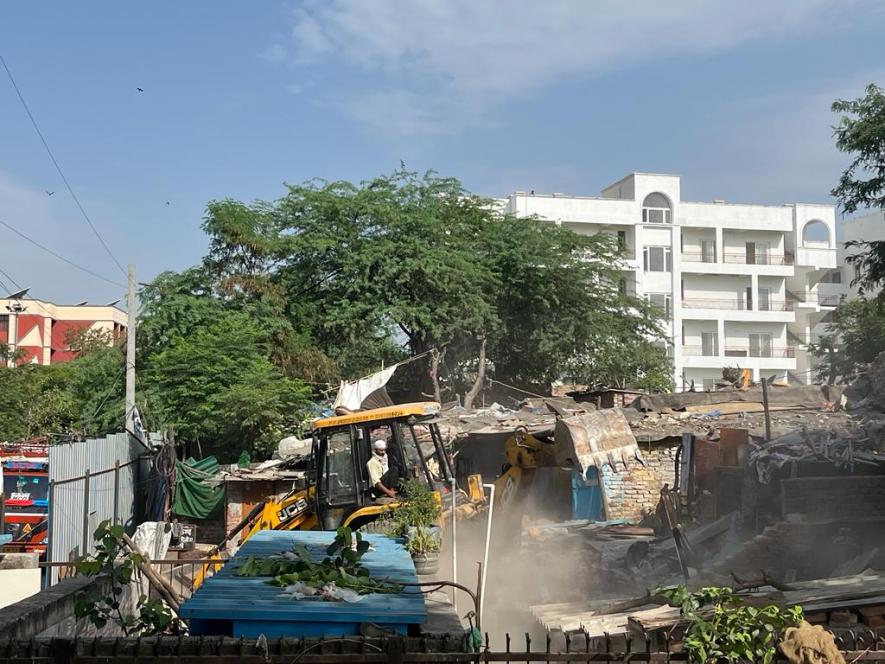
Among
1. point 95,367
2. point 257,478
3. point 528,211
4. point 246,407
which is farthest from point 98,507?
point 528,211

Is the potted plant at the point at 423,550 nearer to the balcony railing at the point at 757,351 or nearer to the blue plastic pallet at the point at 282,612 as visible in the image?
the blue plastic pallet at the point at 282,612

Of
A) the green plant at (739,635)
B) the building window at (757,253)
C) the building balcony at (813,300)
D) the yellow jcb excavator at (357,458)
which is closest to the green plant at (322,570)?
the green plant at (739,635)

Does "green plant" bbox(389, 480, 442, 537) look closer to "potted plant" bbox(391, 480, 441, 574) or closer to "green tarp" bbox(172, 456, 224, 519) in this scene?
"potted plant" bbox(391, 480, 441, 574)

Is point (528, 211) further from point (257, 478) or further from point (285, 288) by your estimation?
point (257, 478)

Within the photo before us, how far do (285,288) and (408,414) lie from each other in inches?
785

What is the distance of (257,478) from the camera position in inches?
850

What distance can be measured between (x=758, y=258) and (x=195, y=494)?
45.1m

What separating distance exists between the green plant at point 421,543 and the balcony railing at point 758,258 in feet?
173

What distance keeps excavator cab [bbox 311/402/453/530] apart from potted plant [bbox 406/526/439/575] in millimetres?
2713

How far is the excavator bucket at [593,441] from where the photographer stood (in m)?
15.1

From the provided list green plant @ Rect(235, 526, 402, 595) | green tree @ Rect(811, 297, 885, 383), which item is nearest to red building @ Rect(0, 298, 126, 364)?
green tree @ Rect(811, 297, 885, 383)

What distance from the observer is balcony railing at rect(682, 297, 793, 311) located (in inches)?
2267

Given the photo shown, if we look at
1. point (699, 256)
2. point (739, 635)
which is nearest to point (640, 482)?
point (739, 635)

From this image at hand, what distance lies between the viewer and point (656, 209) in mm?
56000
